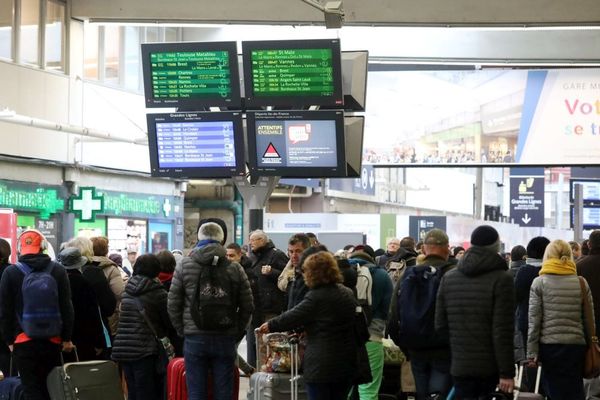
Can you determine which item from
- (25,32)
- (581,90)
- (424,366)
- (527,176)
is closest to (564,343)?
(424,366)

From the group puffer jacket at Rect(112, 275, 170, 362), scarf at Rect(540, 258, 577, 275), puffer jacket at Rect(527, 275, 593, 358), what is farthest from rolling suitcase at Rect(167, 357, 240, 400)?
scarf at Rect(540, 258, 577, 275)

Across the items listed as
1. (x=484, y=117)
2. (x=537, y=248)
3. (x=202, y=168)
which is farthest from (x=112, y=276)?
(x=484, y=117)

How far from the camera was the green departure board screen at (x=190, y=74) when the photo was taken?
17281 millimetres

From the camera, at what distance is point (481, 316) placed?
28.8ft

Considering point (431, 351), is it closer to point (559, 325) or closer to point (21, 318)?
point (559, 325)

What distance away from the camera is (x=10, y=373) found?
459 inches

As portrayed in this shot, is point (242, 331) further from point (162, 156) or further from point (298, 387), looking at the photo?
point (162, 156)

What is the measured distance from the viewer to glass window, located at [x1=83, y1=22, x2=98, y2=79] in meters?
26.5

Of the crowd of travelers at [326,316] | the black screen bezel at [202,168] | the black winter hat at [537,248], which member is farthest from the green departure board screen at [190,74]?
the black winter hat at [537,248]

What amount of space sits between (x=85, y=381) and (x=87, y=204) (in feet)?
47.9

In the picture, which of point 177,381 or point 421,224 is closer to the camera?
point 177,381

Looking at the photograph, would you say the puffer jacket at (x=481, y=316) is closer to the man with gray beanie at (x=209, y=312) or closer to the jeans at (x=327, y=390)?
the jeans at (x=327, y=390)

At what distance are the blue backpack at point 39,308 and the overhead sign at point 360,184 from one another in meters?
33.4

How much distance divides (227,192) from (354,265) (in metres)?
25.6
